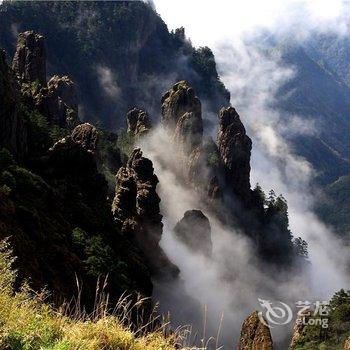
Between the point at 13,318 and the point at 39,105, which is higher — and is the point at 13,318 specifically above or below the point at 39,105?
below

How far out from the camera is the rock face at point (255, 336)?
12.2 metres

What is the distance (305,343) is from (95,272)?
31521 millimetres

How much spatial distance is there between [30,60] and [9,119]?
4579cm

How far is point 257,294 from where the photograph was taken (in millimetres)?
105375

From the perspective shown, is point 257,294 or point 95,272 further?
point 257,294

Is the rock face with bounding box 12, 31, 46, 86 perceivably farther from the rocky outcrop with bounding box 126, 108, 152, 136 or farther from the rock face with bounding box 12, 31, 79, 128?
the rocky outcrop with bounding box 126, 108, 152, 136

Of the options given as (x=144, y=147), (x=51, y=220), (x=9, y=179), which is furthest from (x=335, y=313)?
(x=144, y=147)

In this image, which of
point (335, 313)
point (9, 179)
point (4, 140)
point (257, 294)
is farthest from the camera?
point (257, 294)

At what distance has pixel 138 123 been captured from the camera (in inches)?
4742

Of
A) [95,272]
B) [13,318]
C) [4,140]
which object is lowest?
[13,318]

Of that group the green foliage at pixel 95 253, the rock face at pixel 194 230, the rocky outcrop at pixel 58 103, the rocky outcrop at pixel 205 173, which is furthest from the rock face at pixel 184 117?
the green foliage at pixel 95 253

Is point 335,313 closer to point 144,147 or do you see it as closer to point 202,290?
point 202,290

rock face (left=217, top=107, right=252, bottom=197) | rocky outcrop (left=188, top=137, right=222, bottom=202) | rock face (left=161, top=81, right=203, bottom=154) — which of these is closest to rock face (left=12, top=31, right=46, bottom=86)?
rock face (left=161, top=81, right=203, bottom=154)
